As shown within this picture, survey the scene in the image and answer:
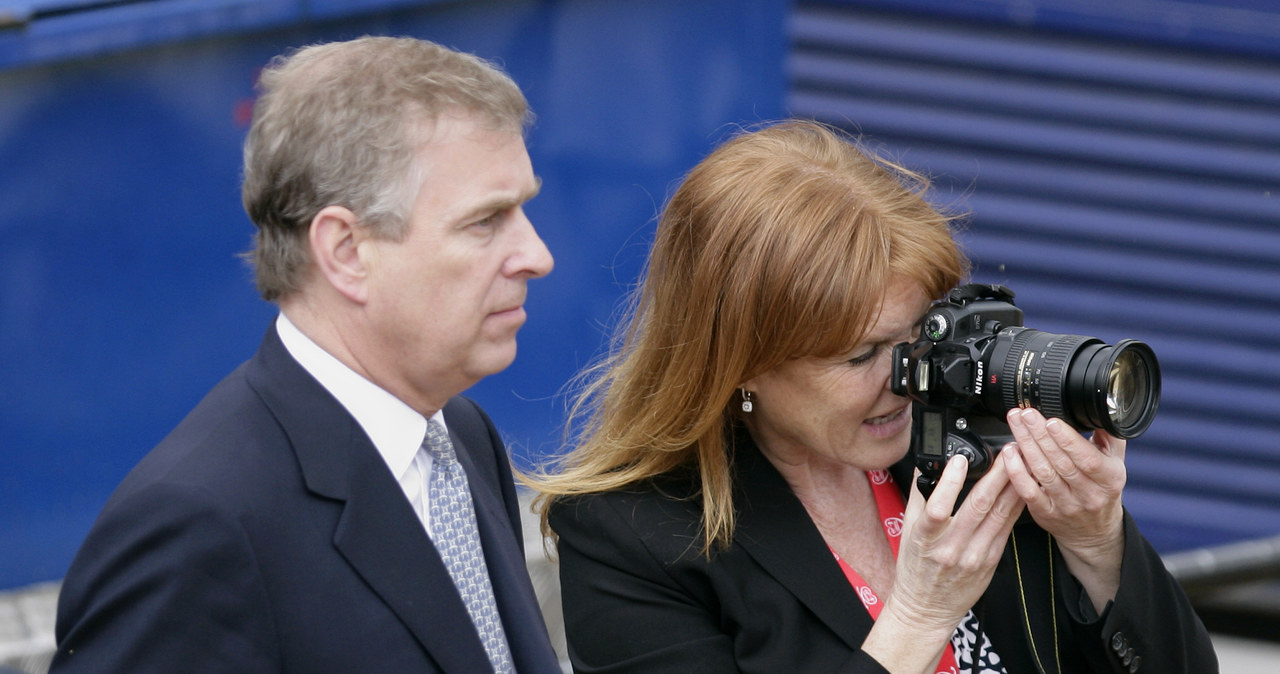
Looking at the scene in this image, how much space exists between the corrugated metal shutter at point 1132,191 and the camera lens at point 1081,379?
240 centimetres

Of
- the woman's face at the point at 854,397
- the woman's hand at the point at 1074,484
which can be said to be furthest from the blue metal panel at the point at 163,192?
the woman's hand at the point at 1074,484

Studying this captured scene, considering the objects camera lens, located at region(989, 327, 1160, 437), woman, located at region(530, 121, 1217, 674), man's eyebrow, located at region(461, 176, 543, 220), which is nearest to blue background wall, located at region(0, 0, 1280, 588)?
woman, located at region(530, 121, 1217, 674)

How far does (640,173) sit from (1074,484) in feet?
6.48

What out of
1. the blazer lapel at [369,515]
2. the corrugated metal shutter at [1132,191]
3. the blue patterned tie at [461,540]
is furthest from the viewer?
the corrugated metal shutter at [1132,191]

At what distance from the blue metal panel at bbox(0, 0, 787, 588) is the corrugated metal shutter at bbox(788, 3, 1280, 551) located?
0.92 m

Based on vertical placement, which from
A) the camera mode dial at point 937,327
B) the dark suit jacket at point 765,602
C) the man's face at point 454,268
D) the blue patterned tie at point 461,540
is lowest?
the dark suit jacket at point 765,602

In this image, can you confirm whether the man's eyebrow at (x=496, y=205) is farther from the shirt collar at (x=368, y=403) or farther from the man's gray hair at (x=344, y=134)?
the shirt collar at (x=368, y=403)

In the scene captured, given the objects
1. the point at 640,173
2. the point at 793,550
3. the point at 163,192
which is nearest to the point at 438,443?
the point at 793,550

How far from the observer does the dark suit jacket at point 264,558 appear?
4.48 feet

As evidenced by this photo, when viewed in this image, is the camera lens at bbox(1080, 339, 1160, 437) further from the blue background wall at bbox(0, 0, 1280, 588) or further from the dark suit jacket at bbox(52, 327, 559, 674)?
the blue background wall at bbox(0, 0, 1280, 588)

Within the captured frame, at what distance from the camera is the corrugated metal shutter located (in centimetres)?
422

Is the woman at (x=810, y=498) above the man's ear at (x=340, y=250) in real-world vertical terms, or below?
below

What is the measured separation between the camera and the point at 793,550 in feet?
6.63

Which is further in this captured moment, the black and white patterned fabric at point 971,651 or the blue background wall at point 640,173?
the blue background wall at point 640,173
